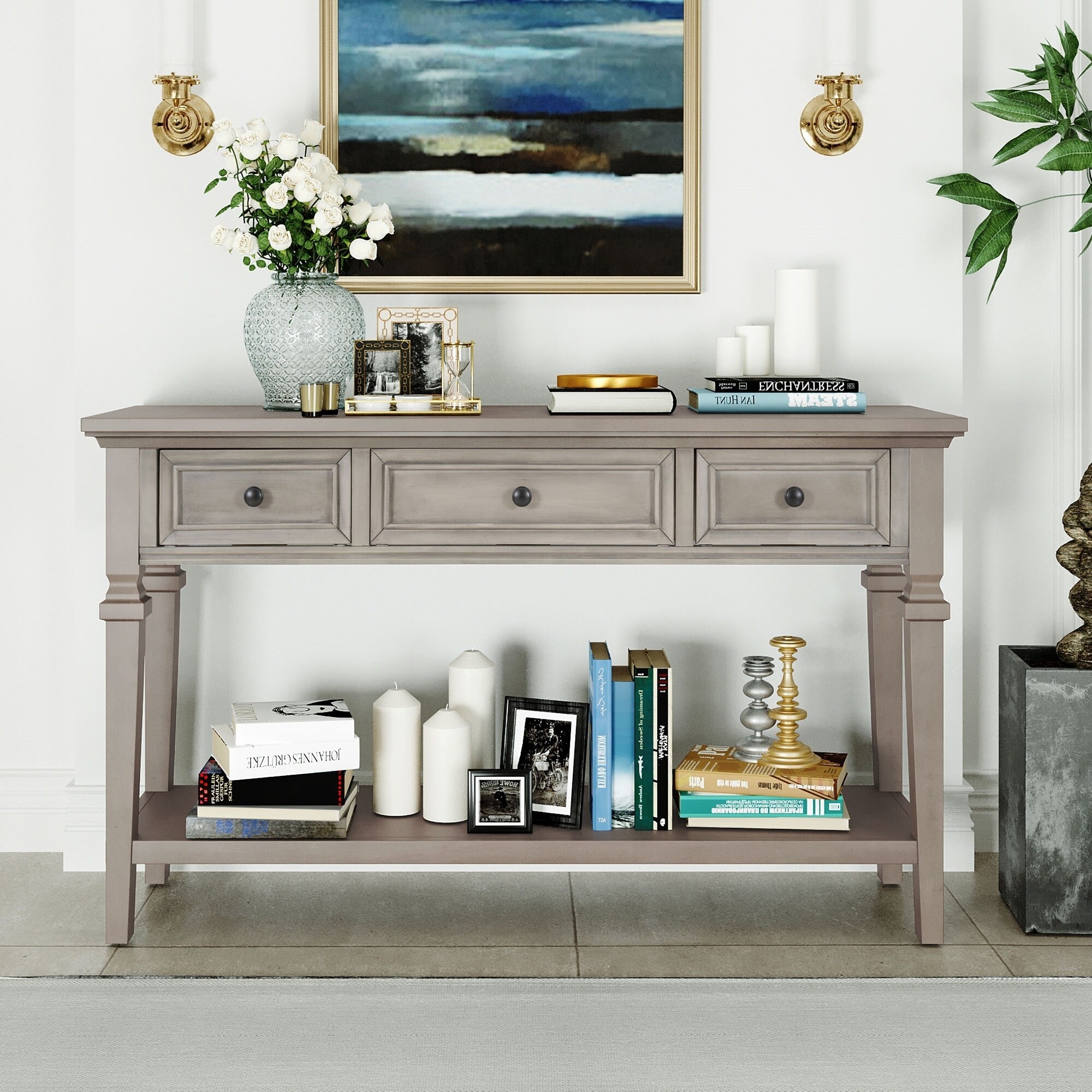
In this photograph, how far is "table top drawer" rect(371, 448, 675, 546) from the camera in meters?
1.91

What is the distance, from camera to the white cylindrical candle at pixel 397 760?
2.08 m

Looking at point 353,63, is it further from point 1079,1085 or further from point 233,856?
point 1079,1085

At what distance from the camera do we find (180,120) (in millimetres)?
2219

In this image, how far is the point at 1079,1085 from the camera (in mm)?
1528

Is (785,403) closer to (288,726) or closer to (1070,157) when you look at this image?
(1070,157)

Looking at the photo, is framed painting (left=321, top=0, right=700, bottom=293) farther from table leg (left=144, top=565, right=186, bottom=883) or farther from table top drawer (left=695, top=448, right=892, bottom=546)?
table leg (left=144, top=565, right=186, bottom=883)

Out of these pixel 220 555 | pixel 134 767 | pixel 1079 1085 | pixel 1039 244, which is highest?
pixel 1039 244

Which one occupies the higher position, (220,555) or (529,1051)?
(220,555)

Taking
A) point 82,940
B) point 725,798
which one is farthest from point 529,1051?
point 82,940

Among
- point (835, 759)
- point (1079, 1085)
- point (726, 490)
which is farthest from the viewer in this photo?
point (835, 759)

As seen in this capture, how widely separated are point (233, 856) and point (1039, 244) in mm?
1982

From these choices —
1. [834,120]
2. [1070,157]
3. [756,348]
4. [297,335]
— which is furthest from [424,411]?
[1070,157]

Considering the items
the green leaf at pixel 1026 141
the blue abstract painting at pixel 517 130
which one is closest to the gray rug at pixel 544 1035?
the blue abstract painting at pixel 517 130

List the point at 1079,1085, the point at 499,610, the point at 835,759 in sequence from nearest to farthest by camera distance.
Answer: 1. the point at 1079,1085
2. the point at 835,759
3. the point at 499,610
